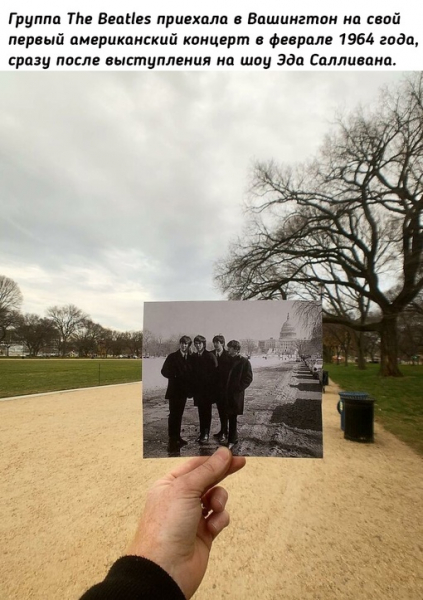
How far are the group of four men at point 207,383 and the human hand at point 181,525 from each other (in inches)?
13.7

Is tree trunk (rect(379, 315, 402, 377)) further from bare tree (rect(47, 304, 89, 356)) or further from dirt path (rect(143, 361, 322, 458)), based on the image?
bare tree (rect(47, 304, 89, 356))

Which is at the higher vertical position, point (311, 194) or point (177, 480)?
point (311, 194)

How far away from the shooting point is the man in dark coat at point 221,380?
2504 millimetres

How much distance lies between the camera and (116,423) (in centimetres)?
1151

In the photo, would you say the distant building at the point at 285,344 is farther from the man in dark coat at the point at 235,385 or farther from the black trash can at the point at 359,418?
the black trash can at the point at 359,418

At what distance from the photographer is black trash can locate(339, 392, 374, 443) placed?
28.9 ft

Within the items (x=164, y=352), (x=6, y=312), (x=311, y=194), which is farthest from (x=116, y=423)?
(x=6, y=312)

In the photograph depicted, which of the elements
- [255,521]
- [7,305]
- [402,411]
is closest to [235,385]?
[255,521]

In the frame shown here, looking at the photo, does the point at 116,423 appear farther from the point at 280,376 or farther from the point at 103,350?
the point at 103,350

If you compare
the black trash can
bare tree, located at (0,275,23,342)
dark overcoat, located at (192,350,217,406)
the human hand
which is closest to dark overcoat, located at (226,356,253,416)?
dark overcoat, located at (192,350,217,406)

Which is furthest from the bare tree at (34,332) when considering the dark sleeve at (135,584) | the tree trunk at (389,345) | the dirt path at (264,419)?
the dark sleeve at (135,584)

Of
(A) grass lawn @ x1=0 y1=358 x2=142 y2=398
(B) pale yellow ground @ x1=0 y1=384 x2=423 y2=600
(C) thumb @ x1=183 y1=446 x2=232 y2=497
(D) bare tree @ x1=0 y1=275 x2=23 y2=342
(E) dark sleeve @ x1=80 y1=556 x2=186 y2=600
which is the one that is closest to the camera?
(E) dark sleeve @ x1=80 y1=556 x2=186 y2=600

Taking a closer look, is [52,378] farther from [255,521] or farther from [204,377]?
[204,377]

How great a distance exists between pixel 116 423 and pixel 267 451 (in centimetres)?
1035
